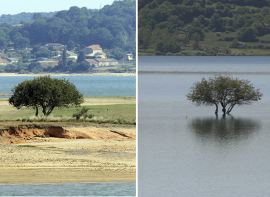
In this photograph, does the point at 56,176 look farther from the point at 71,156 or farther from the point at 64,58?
the point at 64,58

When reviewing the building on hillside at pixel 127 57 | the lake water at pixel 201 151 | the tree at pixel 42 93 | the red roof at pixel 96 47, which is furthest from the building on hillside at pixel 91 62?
the tree at pixel 42 93

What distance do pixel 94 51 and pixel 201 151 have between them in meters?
144

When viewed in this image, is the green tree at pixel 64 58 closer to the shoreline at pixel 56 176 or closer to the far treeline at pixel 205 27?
the far treeline at pixel 205 27

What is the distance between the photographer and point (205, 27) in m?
173

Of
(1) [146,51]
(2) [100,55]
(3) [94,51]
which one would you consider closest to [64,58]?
(3) [94,51]

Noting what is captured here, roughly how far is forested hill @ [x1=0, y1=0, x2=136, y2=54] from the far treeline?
964cm

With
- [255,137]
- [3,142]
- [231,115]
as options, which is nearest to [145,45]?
[231,115]

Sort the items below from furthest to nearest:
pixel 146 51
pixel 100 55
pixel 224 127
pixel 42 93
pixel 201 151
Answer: pixel 100 55 < pixel 146 51 < pixel 224 127 < pixel 42 93 < pixel 201 151

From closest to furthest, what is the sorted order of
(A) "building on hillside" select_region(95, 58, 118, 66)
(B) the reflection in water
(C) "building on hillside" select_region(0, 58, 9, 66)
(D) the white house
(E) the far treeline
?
(B) the reflection in water
(C) "building on hillside" select_region(0, 58, 9, 66)
(E) the far treeline
(A) "building on hillside" select_region(95, 58, 118, 66)
(D) the white house

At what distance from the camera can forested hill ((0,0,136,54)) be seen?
17350 cm

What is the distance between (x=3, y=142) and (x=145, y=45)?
13878 cm

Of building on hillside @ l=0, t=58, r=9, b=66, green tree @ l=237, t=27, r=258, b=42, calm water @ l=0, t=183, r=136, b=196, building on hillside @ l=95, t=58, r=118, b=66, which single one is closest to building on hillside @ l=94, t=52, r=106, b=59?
building on hillside @ l=95, t=58, r=118, b=66

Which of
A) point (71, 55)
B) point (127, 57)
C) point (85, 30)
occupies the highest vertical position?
point (85, 30)

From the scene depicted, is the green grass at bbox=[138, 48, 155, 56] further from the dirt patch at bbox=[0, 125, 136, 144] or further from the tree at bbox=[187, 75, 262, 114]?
the dirt patch at bbox=[0, 125, 136, 144]
